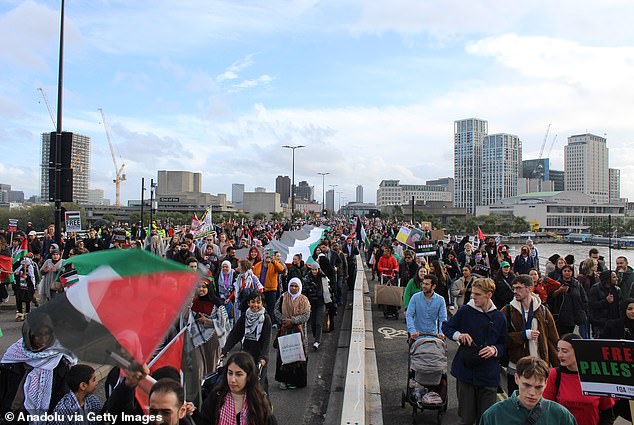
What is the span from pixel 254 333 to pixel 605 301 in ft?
18.9

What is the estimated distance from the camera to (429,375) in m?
6.10

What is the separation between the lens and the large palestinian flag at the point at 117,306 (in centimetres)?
316

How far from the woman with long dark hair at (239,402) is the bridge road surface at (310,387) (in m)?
1.37

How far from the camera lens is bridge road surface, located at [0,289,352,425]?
21.9 feet

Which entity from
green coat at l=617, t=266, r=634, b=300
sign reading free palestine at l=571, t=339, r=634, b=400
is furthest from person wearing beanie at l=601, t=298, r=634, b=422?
sign reading free palestine at l=571, t=339, r=634, b=400

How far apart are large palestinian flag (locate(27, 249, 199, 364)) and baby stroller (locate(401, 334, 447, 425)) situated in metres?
3.65

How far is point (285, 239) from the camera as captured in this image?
18797mm

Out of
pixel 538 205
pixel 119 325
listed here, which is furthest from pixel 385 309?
pixel 538 205

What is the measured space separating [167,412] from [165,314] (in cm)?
64

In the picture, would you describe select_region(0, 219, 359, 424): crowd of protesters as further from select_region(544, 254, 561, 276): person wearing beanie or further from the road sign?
the road sign

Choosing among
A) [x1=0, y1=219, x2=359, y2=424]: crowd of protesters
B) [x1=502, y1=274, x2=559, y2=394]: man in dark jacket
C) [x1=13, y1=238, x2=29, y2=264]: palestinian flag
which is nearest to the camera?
[x1=0, y1=219, x2=359, y2=424]: crowd of protesters

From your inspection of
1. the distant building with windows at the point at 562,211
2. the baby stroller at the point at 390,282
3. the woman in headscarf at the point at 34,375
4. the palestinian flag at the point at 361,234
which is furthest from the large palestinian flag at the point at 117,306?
the distant building with windows at the point at 562,211

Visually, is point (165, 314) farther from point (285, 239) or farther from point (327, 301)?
point (285, 239)

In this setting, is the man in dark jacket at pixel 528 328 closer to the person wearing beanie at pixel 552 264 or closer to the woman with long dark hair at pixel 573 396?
the woman with long dark hair at pixel 573 396
